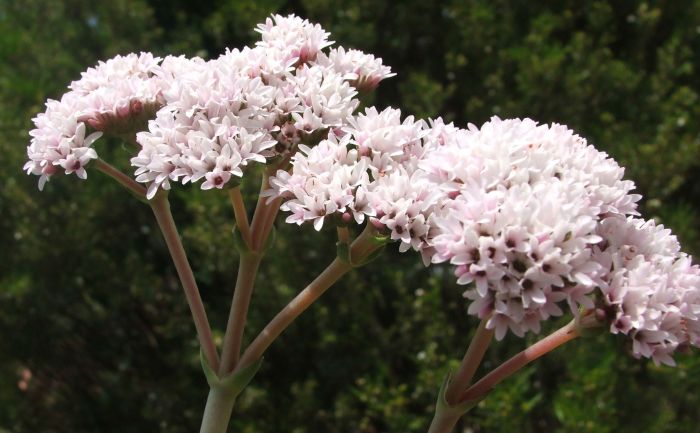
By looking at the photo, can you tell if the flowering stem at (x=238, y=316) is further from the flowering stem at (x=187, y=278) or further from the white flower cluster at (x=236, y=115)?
the white flower cluster at (x=236, y=115)

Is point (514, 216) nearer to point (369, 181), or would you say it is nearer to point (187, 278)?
point (369, 181)

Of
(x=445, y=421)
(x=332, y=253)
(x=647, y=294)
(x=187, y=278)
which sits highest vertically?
(x=187, y=278)

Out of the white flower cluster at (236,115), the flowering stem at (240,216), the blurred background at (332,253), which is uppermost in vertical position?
the white flower cluster at (236,115)

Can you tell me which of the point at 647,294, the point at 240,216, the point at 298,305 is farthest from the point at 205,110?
the point at 647,294

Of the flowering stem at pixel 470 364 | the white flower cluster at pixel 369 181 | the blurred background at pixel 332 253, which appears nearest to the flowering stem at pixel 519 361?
the flowering stem at pixel 470 364

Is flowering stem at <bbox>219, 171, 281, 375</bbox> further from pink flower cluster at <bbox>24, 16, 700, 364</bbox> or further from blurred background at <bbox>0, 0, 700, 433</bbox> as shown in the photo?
blurred background at <bbox>0, 0, 700, 433</bbox>

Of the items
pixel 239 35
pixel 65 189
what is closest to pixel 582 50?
pixel 239 35

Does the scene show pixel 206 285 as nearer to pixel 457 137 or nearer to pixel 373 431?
pixel 373 431
